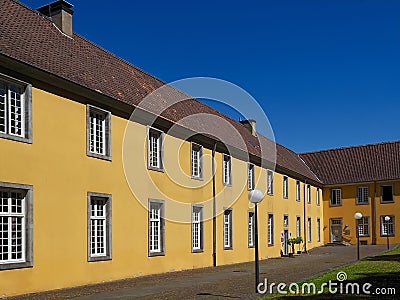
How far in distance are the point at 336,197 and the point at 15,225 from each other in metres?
41.3

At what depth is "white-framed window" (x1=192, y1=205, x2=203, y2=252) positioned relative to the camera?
26200 millimetres

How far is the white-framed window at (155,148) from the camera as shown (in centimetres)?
2238

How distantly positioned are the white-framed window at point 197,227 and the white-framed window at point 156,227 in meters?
3.46

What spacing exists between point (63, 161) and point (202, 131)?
11.0m

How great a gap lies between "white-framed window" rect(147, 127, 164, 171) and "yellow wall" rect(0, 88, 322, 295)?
39 centimetres

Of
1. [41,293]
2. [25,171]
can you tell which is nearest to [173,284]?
[41,293]

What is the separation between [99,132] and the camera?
1936 centimetres

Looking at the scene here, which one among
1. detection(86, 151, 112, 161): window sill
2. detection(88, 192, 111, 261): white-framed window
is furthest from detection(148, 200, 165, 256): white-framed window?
detection(86, 151, 112, 161): window sill

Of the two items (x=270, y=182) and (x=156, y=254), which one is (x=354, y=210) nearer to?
(x=270, y=182)

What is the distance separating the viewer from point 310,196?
4856cm

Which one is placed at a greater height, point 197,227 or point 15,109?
point 15,109

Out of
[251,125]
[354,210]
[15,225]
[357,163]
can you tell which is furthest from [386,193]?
[15,225]

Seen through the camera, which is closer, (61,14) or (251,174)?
(61,14)

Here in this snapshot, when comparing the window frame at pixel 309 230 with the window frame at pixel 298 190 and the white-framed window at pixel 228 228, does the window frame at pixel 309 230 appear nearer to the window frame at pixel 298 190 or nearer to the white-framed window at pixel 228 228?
the window frame at pixel 298 190
